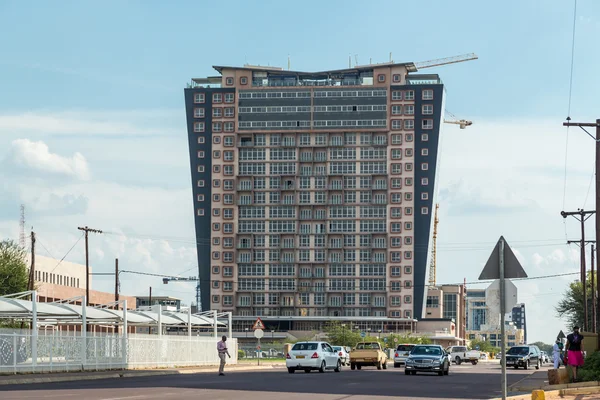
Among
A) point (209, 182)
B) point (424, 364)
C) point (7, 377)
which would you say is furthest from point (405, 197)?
point (7, 377)

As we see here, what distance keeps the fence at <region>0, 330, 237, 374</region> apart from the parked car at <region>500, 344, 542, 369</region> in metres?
23.7

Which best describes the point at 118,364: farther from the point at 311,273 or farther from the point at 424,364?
the point at 311,273

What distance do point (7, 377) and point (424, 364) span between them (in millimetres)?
20074

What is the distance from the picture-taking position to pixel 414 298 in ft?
550

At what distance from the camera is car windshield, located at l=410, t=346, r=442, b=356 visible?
47156 millimetres

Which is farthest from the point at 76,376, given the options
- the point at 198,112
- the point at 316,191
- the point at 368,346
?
the point at 198,112

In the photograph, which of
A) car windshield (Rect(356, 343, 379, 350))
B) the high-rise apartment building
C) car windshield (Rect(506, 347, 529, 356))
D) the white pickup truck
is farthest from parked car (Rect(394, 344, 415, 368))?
the high-rise apartment building

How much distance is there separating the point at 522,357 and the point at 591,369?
39.7 metres

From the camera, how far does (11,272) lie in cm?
7662

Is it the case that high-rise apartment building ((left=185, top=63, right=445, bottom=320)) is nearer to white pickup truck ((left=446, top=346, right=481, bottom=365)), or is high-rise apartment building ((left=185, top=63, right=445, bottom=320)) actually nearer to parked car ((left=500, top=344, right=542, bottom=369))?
white pickup truck ((left=446, top=346, right=481, bottom=365))

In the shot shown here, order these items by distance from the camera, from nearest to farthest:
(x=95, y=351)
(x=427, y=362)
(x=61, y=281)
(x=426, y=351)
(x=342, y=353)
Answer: (x=95, y=351) → (x=427, y=362) → (x=426, y=351) → (x=342, y=353) → (x=61, y=281)

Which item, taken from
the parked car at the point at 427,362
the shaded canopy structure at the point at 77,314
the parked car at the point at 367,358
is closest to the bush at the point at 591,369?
the parked car at the point at 427,362

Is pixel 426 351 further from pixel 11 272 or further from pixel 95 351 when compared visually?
pixel 11 272

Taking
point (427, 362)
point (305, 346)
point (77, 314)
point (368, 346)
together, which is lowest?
point (368, 346)
